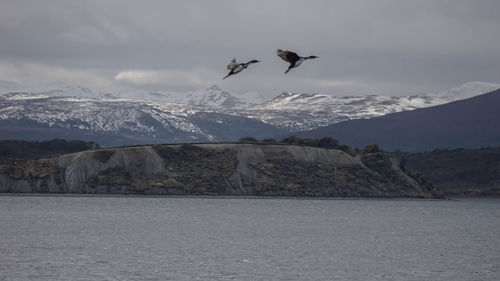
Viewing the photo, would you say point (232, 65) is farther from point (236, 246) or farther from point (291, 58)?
point (236, 246)

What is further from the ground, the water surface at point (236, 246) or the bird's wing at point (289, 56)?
the bird's wing at point (289, 56)

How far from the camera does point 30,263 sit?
284 feet

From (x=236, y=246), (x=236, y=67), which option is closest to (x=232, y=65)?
(x=236, y=67)

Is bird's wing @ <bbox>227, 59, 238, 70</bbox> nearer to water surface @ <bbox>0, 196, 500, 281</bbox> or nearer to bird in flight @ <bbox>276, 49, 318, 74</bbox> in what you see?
bird in flight @ <bbox>276, 49, 318, 74</bbox>

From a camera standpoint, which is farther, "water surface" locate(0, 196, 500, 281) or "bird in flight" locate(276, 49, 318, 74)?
"water surface" locate(0, 196, 500, 281)

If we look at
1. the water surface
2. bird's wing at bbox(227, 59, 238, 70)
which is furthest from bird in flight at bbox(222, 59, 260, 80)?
the water surface

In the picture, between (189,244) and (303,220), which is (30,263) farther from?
(303,220)

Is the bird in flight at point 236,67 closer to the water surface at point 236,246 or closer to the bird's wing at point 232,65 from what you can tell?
the bird's wing at point 232,65

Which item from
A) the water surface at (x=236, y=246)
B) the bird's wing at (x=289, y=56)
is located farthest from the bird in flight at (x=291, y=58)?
the water surface at (x=236, y=246)

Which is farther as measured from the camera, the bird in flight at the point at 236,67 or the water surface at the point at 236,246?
the water surface at the point at 236,246

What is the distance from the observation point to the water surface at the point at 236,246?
84688 mm

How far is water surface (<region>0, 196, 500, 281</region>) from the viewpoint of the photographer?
84688 mm

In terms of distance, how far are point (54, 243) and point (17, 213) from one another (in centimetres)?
6093

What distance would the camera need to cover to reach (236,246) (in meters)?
112
